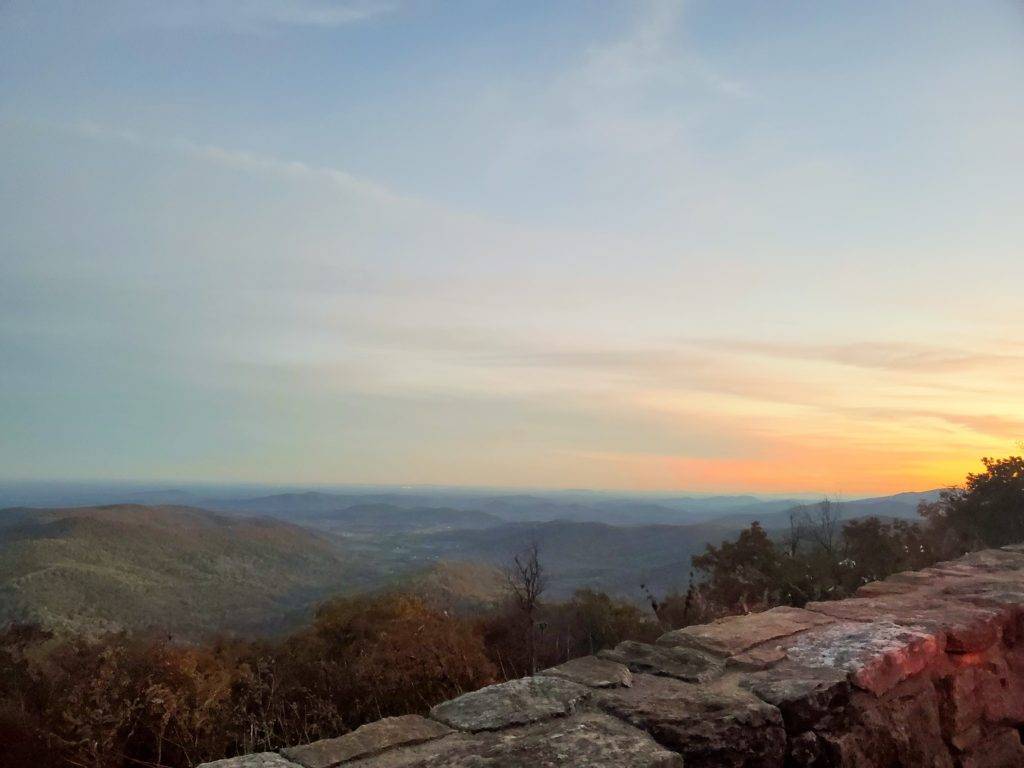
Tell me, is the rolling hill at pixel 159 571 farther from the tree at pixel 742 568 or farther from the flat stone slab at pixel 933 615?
the flat stone slab at pixel 933 615

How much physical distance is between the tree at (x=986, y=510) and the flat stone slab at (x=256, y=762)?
44.9 ft

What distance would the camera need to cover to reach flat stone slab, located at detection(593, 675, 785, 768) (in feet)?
8.16

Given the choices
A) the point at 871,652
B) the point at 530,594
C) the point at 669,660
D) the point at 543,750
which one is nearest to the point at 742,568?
the point at 530,594

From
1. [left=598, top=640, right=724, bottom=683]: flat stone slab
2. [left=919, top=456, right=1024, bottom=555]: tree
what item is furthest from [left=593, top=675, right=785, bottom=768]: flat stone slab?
[left=919, top=456, right=1024, bottom=555]: tree

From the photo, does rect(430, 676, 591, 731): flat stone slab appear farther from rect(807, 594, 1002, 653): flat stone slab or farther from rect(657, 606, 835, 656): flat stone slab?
rect(807, 594, 1002, 653): flat stone slab

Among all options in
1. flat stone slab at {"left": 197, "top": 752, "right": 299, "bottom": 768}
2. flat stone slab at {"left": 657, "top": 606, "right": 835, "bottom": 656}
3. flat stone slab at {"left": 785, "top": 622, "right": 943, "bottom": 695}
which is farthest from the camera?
flat stone slab at {"left": 657, "top": 606, "right": 835, "bottom": 656}

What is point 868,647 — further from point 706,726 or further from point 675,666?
point 706,726

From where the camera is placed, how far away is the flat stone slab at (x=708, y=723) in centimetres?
249

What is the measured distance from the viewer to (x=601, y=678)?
9.82 feet

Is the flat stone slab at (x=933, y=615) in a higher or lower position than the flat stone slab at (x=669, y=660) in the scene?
higher

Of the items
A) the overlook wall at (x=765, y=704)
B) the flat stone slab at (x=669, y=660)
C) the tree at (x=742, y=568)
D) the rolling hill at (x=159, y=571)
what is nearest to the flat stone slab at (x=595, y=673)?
the overlook wall at (x=765, y=704)

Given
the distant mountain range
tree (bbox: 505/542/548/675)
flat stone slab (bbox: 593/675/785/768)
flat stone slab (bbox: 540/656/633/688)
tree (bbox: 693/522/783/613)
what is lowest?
the distant mountain range

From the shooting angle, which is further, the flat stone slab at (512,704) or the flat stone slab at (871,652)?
the flat stone slab at (871,652)

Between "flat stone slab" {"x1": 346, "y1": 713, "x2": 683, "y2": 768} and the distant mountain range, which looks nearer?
"flat stone slab" {"x1": 346, "y1": 713, "x2": 683, "y2": 768}
